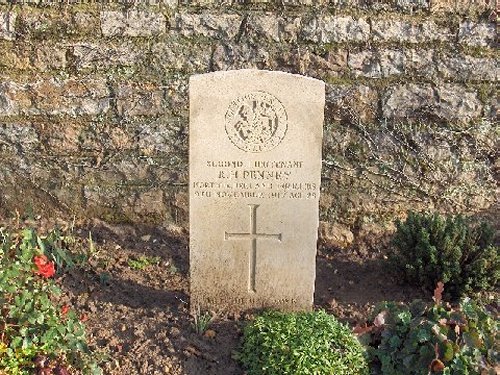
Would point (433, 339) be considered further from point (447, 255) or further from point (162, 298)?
point (162, 298)

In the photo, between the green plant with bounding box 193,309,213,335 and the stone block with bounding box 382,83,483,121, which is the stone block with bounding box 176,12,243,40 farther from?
the green plant with bounding box 193,309,213,335

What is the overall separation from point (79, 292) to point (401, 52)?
271cm

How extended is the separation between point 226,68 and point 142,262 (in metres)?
1.47

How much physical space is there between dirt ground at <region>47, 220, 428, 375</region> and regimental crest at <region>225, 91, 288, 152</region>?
3.47 ft

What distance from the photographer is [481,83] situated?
15.6 feet

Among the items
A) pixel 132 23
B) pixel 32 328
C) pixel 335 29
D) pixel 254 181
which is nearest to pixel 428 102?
pixel 335 29

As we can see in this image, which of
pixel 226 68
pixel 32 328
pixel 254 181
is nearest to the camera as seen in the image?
pixel 32 328

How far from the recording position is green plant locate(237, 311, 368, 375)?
127 inches

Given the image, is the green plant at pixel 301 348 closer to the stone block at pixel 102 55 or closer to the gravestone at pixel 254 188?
the gravestone at pixel 254 188

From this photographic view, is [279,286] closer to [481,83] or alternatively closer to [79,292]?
[79,292]

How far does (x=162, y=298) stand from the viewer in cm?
403

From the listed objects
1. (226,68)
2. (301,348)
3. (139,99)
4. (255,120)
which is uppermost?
(226,68)

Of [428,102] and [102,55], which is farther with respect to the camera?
[428,102]

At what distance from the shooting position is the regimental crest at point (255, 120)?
354 cm
